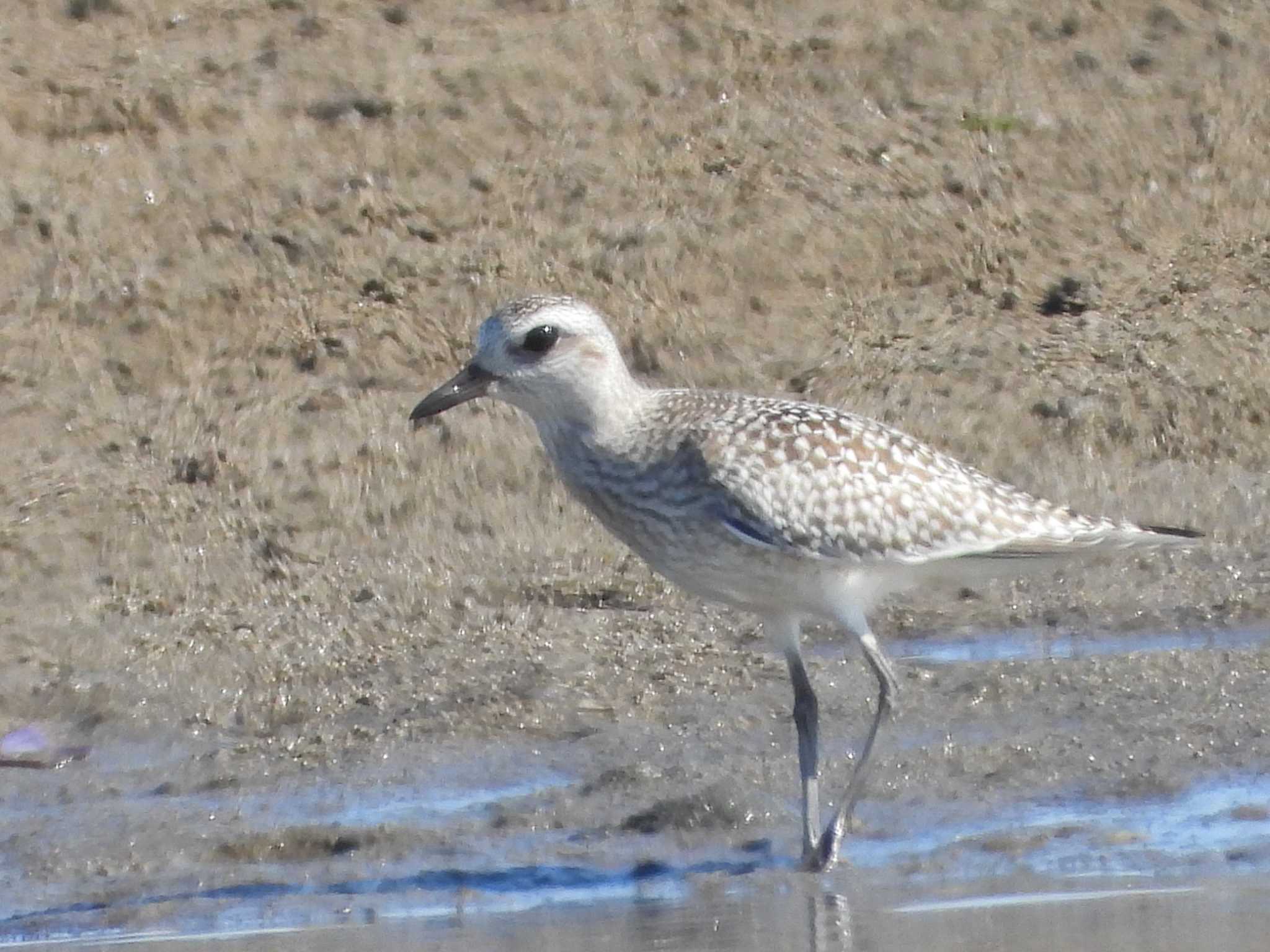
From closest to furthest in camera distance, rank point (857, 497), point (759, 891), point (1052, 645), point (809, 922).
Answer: point (809, 922) < point (759, 891) < point (857, 497) < point (1052, 645)

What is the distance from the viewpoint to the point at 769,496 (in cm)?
831

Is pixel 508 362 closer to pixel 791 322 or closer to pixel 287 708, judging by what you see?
pixel 287 708

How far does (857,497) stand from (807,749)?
844 mm

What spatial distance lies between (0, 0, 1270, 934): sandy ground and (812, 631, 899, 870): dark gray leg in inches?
11.0

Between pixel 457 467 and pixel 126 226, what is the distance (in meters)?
2.06

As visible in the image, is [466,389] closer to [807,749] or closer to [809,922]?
[807,749]

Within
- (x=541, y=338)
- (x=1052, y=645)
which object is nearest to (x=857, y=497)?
(x=541, y=338)

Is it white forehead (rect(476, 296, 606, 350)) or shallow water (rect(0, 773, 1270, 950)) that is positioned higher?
white forehead (rect(476, 296, 606, 350))

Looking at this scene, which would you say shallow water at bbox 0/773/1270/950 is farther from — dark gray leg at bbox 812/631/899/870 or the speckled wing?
the speckled wing

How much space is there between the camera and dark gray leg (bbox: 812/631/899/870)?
798 centimetres

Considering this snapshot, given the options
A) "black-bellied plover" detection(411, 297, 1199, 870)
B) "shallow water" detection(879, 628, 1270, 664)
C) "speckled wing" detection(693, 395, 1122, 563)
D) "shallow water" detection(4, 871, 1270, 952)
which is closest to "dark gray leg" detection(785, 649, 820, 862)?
"black-bellied plover" detection(411, 297, 1199, 870)

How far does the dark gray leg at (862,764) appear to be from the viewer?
7984 mm

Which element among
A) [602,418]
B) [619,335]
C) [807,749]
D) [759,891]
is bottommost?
[759,891]

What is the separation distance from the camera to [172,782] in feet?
28.8
